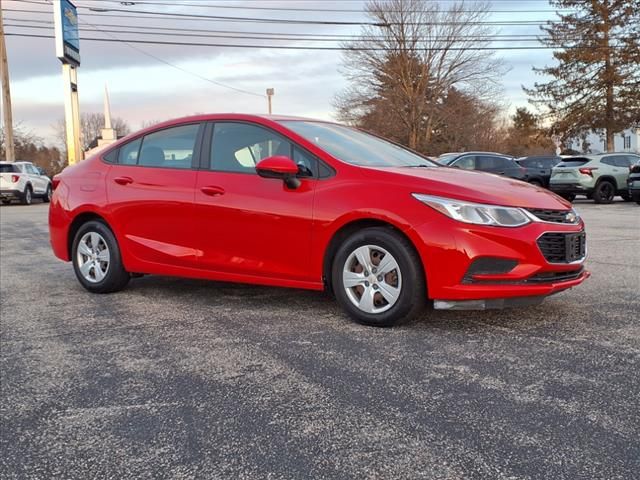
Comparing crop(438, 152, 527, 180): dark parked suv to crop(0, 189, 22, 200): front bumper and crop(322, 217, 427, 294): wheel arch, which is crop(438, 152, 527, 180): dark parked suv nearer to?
crop(322, 217, 427, 294): wheel arch

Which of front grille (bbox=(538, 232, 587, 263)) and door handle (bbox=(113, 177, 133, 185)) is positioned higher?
door handle (bbox=(113, 177, 133, 185))

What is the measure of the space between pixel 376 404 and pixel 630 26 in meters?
42.9

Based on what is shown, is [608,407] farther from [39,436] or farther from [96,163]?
[96,163]

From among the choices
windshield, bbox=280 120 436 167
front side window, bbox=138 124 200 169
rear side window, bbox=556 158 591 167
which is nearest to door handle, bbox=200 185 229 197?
front side window, bbox=138 124 200 169

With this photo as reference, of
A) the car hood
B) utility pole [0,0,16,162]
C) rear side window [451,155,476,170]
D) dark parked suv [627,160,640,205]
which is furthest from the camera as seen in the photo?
utility pole [0,0,16,162]

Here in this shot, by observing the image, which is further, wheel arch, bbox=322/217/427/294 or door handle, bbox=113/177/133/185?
door handle, bbox=113/177/133/185

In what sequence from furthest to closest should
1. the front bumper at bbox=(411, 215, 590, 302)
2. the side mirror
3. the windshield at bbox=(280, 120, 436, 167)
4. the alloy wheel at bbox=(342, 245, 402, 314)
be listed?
1. the windshield at bbox=(280, 120, 436, 167)
2. the side mirror
3. the alloy wheel at bbox=(342, 245, 402, 314)
4. the front bumper at bbox=(411, 215, 590, 302)

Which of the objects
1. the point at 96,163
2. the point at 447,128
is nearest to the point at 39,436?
the point at 96,163

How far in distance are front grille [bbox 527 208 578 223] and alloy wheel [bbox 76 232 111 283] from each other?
145 inches

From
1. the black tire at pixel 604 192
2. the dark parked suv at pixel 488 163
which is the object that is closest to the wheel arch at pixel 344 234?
the dark parked suv at pixel 488 163

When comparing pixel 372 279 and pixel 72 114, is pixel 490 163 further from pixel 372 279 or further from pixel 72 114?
pixel 72 114

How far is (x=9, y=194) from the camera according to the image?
23344 mm

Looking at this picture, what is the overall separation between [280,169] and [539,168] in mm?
18175

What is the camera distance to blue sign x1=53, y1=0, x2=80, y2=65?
2627 cm
